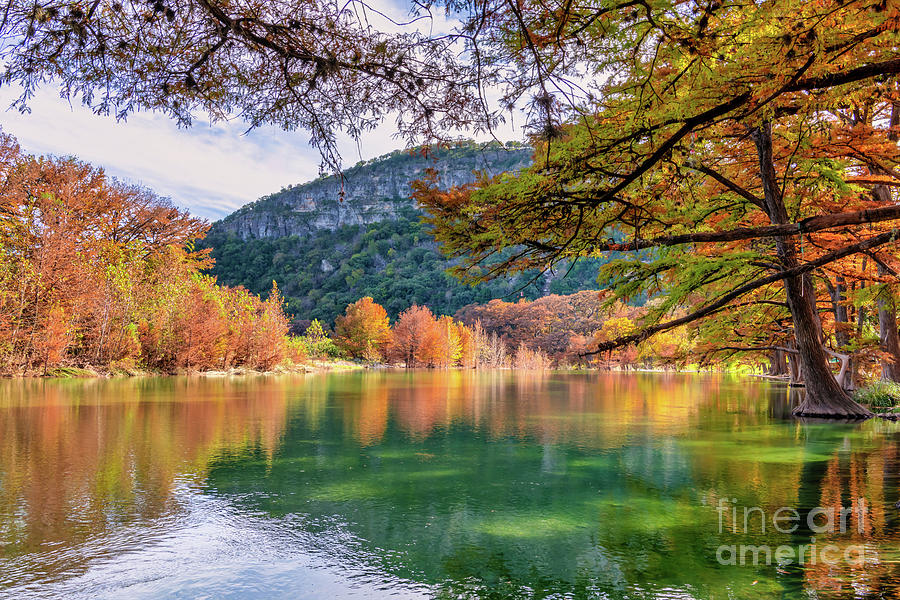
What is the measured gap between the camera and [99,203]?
26312 millimetres

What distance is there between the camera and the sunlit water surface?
11.3 ft

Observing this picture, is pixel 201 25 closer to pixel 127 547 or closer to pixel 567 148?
pixel 567 148

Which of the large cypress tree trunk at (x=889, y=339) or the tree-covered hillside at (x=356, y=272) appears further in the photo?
the tree-covered hillside at (x=356, y=272)

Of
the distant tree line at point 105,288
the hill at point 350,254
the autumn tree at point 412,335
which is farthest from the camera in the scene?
the hill at point 350,254

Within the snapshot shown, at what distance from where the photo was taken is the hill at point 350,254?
76062 millimetres

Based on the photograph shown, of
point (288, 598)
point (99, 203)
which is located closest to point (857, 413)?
point (288, 598)

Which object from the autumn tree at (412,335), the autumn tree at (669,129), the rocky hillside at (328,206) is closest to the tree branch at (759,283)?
the autumn tree at (669,129)

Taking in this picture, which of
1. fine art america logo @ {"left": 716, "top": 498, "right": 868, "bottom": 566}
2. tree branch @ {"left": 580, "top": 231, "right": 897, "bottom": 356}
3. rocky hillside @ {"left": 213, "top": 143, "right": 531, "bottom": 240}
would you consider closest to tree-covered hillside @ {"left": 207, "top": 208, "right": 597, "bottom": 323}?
rocky hillside @ {"left": 213, "top": 143, "right": 531, "bottom": 240}

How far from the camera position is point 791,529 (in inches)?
176

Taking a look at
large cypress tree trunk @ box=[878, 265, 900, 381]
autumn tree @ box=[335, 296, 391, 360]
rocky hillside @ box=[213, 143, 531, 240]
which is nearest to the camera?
large cypress tree trunk @ box=[878, 265, 900, 381]

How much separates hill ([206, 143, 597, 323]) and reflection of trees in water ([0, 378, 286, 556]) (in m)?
50.6

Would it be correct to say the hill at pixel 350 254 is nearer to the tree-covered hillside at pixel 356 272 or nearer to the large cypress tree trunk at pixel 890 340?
the tree-covered hillside at pixel 356 272

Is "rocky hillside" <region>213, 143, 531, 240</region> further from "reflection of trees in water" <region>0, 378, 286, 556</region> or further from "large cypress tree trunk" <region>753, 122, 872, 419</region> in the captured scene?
"large cypress tree trunk" <region>753, 122, 872, 419</region>

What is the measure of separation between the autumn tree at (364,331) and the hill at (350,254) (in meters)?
16.1
